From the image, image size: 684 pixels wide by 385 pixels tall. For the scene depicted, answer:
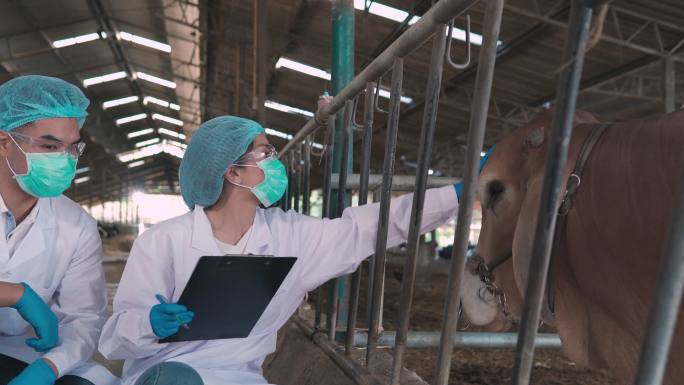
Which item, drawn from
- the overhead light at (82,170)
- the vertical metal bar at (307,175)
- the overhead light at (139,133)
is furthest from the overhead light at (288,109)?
the overhead light at (82,170)

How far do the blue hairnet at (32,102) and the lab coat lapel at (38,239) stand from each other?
327mm

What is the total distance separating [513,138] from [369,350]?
35.1 inches

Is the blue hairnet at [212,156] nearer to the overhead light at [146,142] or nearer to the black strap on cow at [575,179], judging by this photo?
the black strap on cow at [575,179]

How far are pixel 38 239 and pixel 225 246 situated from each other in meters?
0.72

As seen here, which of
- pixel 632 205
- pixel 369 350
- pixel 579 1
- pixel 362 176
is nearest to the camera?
pixel 579 1

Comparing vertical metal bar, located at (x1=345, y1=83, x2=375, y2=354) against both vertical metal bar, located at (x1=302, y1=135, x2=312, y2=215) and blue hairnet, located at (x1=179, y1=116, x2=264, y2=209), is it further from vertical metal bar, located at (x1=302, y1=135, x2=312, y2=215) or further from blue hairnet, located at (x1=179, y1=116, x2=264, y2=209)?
vertical metal bar, located at (x1=302, y1=135, x2=312, y2=215)

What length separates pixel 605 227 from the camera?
1334mm

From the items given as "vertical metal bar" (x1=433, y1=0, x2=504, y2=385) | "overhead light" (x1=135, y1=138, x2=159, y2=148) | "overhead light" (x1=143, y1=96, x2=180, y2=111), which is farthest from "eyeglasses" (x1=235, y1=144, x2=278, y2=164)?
"overhead light" (x1=135, y1=138, x2=159, y2=148)

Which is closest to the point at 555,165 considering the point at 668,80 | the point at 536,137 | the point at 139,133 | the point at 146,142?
the point at 536,137

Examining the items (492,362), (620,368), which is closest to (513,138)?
(620,368)

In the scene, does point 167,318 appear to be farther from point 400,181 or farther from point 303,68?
point 303,68

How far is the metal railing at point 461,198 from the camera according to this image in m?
0.70

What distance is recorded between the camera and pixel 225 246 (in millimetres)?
1970

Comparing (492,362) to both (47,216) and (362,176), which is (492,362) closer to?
(362,176)
